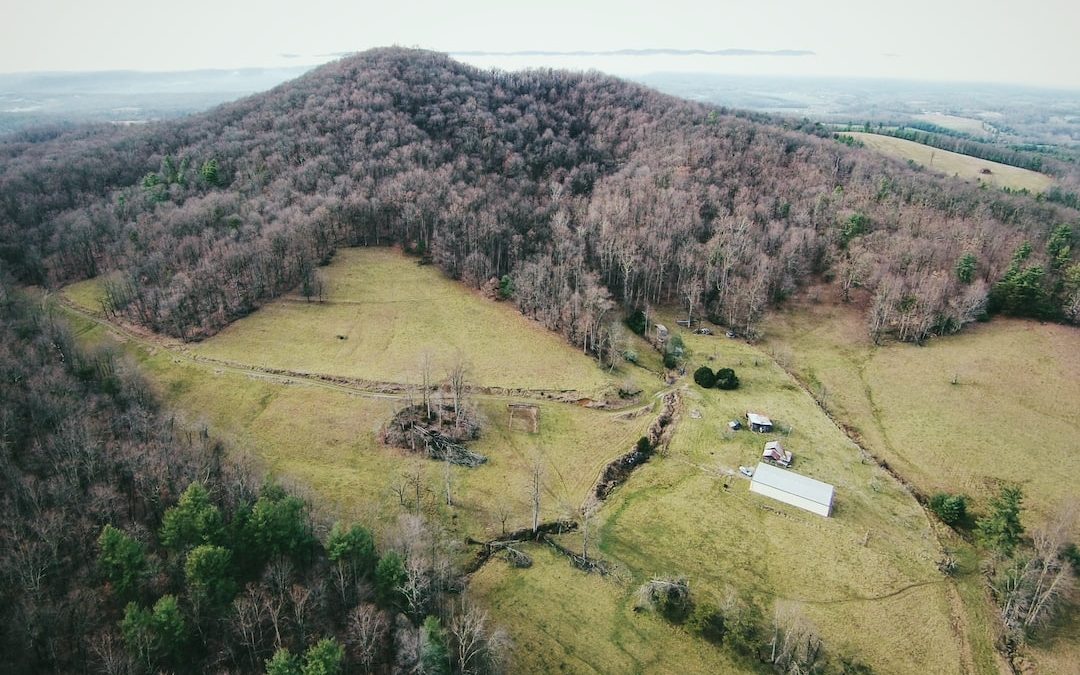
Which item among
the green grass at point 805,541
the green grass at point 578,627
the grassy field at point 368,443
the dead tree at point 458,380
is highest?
the dead tree at point 458,380

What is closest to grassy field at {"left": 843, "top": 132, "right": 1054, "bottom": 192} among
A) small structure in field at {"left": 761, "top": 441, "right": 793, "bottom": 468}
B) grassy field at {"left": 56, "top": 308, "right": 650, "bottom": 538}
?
small structure in field at {"left": 761, "top": 441, "right": 793, "bottom": 468}

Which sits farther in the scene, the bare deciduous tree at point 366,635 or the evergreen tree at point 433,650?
the bare deciduous tree at point 366,635

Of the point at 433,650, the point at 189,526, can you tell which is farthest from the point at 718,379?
the point at 189,526

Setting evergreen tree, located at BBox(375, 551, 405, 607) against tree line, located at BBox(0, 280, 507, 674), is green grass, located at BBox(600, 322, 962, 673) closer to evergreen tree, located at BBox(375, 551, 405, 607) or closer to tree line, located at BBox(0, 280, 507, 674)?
tree line, located at BBox(0, 280, 507, 674)

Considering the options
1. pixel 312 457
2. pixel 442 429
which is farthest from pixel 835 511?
pixel 312 457

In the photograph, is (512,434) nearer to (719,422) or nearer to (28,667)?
(719,422)

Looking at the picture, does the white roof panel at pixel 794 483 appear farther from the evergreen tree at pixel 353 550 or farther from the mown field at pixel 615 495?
the evergreen tree at pixel 353 550

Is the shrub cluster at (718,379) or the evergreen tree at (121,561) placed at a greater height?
the evergreen tree at (121,561)

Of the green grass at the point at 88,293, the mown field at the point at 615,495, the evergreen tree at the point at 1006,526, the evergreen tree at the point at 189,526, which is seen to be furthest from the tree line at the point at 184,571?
the evergreen tree at the point at 1006,526

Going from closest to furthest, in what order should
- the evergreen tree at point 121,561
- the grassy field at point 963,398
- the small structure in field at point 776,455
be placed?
the evergreen tree at point 121,561 → the grassy field at point 963,398 → the small structure in field at point 776,455
